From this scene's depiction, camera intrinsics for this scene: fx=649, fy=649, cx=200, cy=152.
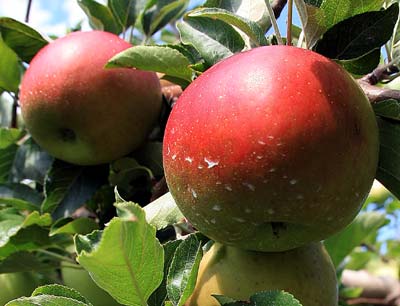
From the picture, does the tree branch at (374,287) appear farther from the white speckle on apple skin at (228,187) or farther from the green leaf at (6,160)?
the white speckle on apple skin at (228,187)

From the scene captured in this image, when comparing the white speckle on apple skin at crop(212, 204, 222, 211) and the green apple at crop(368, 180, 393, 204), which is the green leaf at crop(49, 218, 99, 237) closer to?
the white speckle on apple skin at crop(212, 204, 222, 211)

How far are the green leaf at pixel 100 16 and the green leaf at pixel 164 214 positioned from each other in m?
0.60

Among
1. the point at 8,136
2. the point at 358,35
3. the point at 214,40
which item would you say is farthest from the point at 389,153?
the point at 8,136

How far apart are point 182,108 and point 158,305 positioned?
0.26 meters

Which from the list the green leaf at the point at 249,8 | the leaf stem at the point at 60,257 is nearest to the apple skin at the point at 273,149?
the green leaf at the point at 249,8

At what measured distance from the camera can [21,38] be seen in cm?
135

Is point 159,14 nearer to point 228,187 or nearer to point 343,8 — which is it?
point 343,8

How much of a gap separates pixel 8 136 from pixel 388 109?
905 mm

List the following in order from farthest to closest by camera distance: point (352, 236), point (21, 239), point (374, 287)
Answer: point (374, 287), point (352, 236), point (21, 239)

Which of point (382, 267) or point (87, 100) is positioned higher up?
point (87, 100)

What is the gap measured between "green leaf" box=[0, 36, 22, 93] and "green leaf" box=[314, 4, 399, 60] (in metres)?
0.78

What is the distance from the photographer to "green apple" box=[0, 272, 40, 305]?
1349 millimetres

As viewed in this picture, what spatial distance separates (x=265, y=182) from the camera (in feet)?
2.35

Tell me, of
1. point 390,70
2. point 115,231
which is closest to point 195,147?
point 115,231
